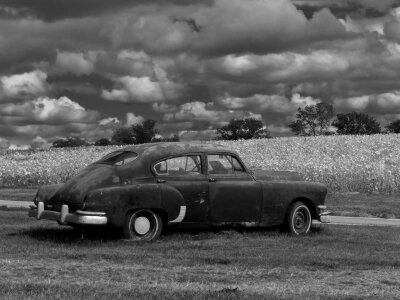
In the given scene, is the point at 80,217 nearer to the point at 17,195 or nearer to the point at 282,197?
the point at 282,197

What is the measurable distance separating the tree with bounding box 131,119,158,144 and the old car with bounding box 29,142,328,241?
320 ft

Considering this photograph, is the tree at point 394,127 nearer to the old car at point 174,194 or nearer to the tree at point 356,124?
the tree at point 356,124

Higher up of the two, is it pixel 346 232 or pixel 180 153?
pixel 180 153

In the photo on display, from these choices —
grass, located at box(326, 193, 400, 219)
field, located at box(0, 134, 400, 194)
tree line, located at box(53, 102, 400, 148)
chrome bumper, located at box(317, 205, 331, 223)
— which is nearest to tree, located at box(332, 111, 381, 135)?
tree line, located at box(53, 102, 400, 148)

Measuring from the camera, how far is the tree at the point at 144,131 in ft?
366

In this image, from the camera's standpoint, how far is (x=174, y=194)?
12.3 meters

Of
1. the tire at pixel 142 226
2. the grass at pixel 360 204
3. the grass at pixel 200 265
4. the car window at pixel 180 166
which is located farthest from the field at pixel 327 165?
the tire at pixel 142 226

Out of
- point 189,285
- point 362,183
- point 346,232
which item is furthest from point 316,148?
point 189,285

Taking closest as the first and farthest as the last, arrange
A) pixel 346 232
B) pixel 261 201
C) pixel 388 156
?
pixel 261 201 → pixel 346 232 → pixel 388 156

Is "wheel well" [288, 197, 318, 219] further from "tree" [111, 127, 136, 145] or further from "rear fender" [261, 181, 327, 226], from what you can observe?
"tree" [111, 127, 136, 145]

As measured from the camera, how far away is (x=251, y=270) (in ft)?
31.3

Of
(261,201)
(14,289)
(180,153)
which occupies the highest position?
(180,153)

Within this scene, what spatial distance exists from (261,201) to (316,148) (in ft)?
119

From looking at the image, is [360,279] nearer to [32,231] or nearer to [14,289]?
[14,289]
